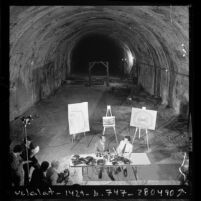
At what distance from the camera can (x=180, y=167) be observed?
273 inches

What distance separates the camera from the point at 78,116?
24.3 feet

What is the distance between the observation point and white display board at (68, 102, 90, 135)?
734 centimetres

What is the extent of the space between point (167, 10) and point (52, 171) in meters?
4.66

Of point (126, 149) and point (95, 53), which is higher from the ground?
point (95, 53)

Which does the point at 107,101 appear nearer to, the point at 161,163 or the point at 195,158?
the point at 161,163

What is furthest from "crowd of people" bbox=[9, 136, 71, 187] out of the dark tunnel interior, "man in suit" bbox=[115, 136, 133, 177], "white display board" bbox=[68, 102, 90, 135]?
the dark tunnel interior

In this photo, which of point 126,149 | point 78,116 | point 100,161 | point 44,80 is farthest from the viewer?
point 44,80

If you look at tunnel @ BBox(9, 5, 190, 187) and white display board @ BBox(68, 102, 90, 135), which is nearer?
white display board @ BBox(68, 102, 90, 135)

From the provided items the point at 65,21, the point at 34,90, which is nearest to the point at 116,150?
the point at 65,21
